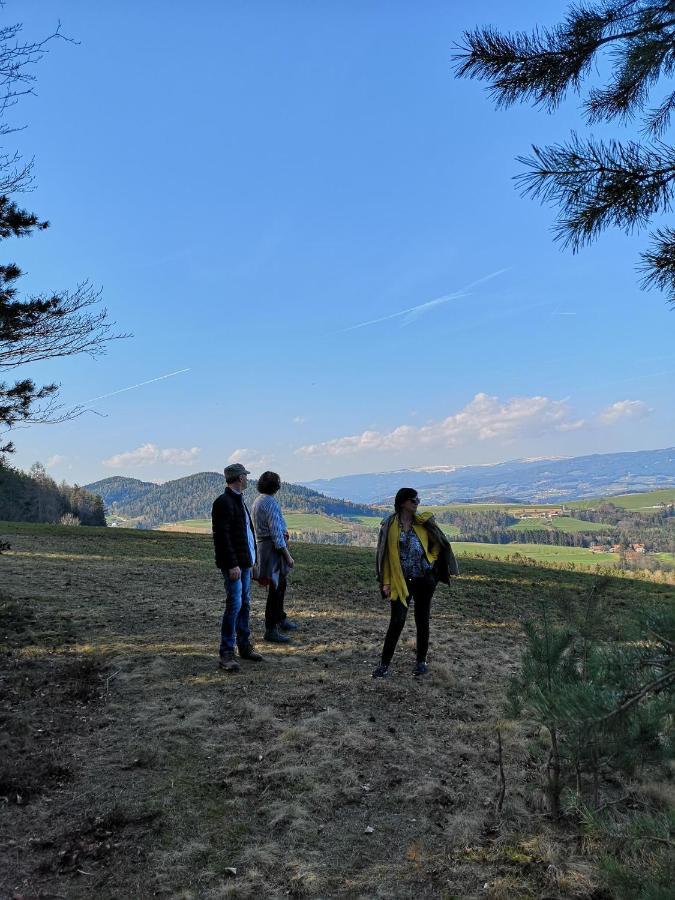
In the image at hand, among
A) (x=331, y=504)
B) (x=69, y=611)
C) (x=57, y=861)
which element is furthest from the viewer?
(x=331, y=504)

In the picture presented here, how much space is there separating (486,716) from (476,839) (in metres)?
2.15

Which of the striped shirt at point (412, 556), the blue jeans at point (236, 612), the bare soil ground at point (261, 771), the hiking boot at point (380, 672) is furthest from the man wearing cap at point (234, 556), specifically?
the striped shirt at point (412, 556)

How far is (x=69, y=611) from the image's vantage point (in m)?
8.88

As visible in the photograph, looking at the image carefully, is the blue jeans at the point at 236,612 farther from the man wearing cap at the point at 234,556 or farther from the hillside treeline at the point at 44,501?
the hillside treeline at the point at 44,501

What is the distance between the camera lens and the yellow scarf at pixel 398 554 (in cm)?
592

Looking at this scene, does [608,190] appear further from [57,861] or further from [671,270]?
[57,861]

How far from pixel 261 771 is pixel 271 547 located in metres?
3.54

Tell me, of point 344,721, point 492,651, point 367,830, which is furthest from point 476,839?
point 492,651

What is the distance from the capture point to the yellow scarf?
5922mm

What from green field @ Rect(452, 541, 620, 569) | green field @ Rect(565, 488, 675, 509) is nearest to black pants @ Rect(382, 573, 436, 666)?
green field @ Rect(452, 541, 620, 569)

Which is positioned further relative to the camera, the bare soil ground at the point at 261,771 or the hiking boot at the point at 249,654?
the hiking boot at the point at 249,654

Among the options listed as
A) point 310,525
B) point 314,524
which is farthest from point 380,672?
point 314,524

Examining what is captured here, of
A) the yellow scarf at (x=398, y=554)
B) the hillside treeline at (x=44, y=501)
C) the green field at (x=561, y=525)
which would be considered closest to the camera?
the yellow scarf at (x=398, y=554)

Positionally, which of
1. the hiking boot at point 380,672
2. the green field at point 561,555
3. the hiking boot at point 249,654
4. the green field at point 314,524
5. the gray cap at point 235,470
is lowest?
the green field at point 314,524
